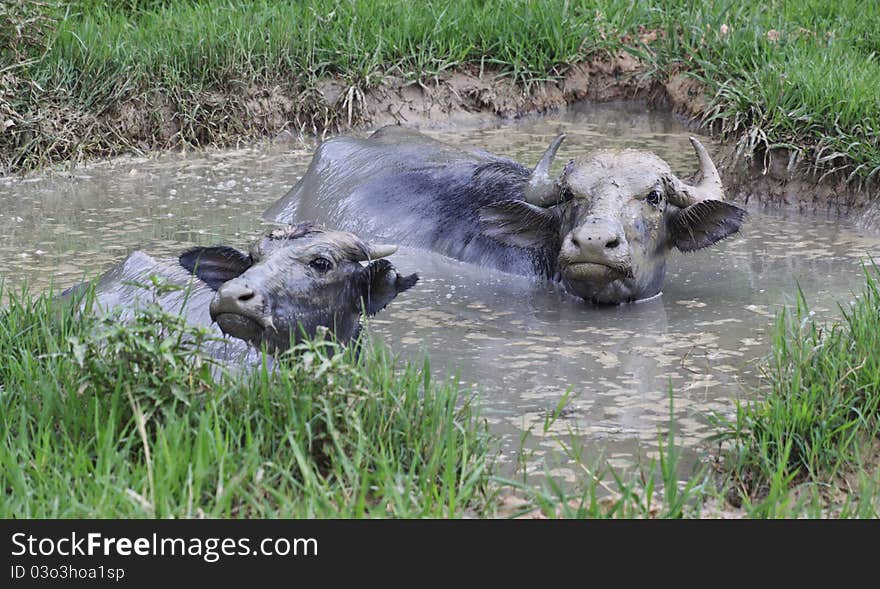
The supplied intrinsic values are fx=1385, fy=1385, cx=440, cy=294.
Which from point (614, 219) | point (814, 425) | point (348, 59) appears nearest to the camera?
point (814, 425)

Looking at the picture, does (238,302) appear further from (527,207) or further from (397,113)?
(397,113)

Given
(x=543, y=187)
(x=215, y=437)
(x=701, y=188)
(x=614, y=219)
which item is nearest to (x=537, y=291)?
(x=543, y=187)

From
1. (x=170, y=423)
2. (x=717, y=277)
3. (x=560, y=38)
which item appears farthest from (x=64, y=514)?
(x=560, y=38)

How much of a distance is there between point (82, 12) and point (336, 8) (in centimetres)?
222

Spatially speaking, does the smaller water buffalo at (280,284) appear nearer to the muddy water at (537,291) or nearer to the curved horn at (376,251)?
the curved horn at (376,251)

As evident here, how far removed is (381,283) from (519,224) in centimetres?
215

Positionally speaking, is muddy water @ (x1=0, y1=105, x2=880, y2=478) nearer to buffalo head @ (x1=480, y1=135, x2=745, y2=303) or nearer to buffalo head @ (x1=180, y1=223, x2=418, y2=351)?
buffalo head @ (x1=480, y1=135, x2=745, y2=303)

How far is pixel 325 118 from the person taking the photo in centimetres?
1082

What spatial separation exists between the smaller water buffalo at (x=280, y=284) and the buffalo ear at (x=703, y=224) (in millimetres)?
2185

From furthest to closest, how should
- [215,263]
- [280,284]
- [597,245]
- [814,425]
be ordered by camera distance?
[597,245], [215,263], [280,284], [814,425]

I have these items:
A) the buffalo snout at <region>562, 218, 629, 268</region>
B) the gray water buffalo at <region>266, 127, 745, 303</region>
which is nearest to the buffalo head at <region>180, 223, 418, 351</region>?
the buffalo snout at <region>562, 218, 629, 268</region>

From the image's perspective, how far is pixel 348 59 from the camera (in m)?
10.7

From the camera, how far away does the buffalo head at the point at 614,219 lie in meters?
6.69

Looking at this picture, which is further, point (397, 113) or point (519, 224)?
point (397, 113)
